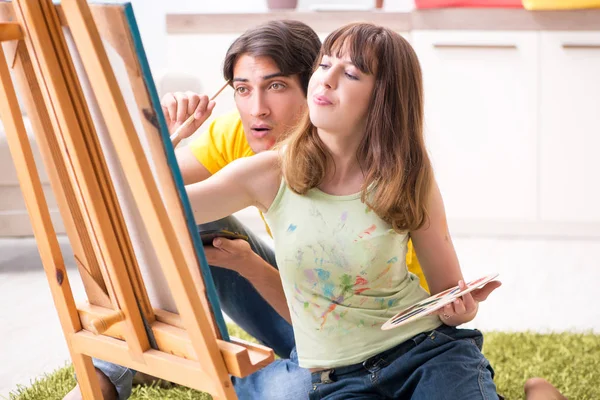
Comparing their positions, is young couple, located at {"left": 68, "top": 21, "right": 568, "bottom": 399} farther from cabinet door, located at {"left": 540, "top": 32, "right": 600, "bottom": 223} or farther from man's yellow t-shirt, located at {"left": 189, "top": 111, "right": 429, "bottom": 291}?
cabinet door, located at {"left": 540, "top": 32, "right": 600, "bottom": 223}

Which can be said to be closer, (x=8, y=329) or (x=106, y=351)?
(x=106, y=351)

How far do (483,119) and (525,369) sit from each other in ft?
5.97

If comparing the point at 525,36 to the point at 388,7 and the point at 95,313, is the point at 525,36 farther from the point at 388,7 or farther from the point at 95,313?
the point at 95,313

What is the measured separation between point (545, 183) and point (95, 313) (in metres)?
2.82

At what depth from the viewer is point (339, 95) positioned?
1422 mm

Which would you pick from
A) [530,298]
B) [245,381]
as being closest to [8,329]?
[245,381]

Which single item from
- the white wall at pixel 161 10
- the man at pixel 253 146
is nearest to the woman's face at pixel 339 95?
the man at pixel 253 146

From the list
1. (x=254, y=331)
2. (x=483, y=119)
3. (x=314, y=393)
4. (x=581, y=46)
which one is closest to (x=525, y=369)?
(x=254, y=331)

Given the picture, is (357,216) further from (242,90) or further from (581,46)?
(581,46)

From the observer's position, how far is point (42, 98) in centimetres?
120

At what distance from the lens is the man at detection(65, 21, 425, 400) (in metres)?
1.69

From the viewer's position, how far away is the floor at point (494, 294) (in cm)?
241

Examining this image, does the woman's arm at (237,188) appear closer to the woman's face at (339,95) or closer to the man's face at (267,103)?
the woman's face at (339,95)

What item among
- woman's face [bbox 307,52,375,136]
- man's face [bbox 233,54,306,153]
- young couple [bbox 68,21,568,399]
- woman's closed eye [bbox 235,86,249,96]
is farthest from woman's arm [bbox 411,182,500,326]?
woman's closed eye [bbox 235,86,249,96]
